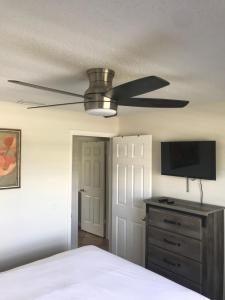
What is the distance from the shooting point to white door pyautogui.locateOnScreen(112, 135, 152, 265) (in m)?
3.55

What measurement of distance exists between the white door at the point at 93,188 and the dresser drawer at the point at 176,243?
2.22m

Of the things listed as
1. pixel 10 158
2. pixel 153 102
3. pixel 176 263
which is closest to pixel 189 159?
pixel 176 263

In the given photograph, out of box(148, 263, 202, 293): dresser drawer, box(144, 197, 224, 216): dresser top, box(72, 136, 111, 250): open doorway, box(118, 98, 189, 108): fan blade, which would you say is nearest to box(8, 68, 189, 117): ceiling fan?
box(118, 98, 189, 108): fan blade

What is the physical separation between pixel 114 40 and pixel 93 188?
4.36 m

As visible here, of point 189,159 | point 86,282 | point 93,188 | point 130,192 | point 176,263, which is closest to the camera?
point 86,282

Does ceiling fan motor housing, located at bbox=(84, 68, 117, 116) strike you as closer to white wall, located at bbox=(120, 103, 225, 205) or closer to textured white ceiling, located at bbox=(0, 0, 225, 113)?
textured white ceiling, located at bbox=(0, 0, 225, 113)

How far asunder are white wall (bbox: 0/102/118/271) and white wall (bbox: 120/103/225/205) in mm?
981

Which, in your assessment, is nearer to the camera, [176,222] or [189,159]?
[176,222]

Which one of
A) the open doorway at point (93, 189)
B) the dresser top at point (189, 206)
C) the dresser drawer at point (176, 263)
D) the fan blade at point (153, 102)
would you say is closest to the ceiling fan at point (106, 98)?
the fan blade at point (153, 102)

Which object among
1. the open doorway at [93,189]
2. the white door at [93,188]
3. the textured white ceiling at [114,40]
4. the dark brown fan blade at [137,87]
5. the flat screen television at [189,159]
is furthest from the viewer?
the white door at [93,188]

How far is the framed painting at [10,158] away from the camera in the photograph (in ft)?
9.86

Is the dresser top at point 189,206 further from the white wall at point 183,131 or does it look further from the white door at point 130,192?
the white door at point 130,192

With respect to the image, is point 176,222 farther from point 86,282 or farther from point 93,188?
point 93,188

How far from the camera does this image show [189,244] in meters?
2.75
